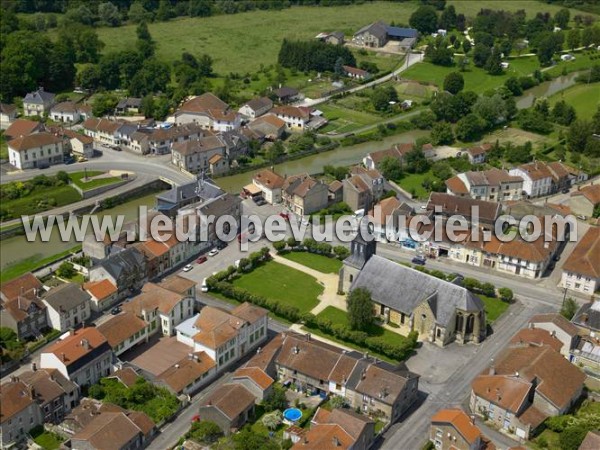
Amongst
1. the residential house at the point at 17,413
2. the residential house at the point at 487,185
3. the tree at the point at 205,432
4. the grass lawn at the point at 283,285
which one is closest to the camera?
the residential house at the point at 17,413

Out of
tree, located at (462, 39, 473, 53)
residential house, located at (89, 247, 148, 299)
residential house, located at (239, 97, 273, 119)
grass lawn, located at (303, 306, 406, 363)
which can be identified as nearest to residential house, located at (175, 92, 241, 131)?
residential house, located at (239, 97, 273, 119)

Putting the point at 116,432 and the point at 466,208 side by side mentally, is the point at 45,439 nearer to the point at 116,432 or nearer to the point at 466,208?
the point at 116,432

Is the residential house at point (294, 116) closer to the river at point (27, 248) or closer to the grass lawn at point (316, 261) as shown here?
the grass lawn at point (316, 261)

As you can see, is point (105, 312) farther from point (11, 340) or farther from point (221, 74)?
point (221, 74)

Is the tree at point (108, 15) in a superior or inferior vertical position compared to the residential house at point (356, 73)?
superior

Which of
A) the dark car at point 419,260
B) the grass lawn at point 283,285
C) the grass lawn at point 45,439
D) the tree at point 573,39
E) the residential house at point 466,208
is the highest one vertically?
the tree at point 573,39

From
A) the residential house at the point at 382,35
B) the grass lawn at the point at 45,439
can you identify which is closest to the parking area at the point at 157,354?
the grass lawn at the point at 45,439

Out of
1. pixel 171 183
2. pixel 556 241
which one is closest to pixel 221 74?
pixel 171 183

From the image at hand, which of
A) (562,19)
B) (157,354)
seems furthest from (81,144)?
(562,19)
